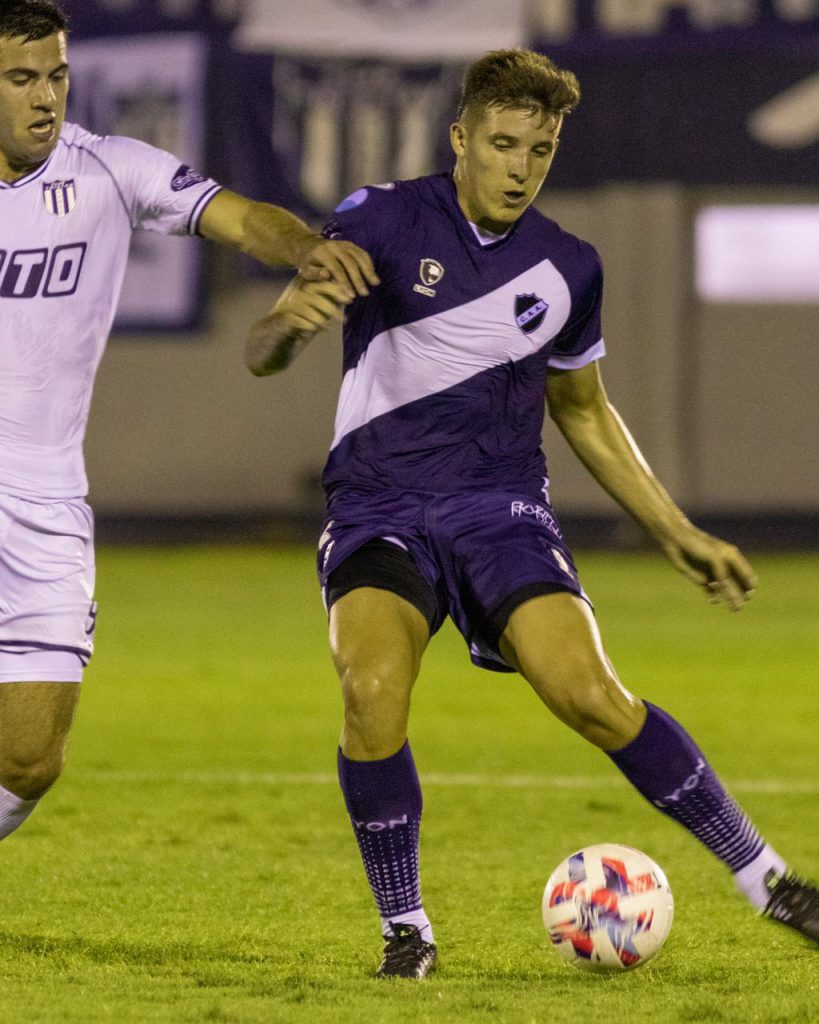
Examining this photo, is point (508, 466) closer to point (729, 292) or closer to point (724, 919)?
point (724, 919)

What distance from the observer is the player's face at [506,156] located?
4.62m

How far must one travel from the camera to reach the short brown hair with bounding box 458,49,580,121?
4.63 metres

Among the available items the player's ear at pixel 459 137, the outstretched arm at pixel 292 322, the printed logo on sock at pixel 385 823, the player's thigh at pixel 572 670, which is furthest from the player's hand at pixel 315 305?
the printed logo on sock at pixel 385 823

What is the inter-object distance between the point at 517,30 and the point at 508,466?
51.9 feet

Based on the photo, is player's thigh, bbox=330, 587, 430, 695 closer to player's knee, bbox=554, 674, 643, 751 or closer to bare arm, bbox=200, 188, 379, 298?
player's knee, bbox=554, 674, 643, 751

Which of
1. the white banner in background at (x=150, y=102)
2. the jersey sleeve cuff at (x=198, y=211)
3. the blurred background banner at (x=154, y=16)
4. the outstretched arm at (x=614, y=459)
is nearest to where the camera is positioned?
the jersey sleeve cuff at (x=198, y=211)

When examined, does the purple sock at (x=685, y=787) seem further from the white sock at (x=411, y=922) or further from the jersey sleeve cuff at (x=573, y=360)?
the jersey sleeve cuff at (x=573, y=360)

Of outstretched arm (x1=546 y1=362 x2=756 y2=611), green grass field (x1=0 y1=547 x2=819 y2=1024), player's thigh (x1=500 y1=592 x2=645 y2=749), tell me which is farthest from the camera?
outstretched arm (x1=546 y1=362 x2=756 y2=611)

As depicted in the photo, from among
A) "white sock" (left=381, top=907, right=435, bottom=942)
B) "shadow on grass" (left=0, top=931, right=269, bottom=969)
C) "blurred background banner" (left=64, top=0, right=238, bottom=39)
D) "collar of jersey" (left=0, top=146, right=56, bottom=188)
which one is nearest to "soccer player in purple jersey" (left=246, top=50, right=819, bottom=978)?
"white sock" (left=381, top=907, right=435, bottom=942)

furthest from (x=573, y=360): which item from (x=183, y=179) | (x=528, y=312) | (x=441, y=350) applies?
(x=183, y=179)

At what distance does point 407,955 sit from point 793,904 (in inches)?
36.4

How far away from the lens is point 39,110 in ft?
15.3

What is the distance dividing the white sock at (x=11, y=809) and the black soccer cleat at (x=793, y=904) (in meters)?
1.86

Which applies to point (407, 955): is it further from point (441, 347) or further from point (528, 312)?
point (528, 312)
